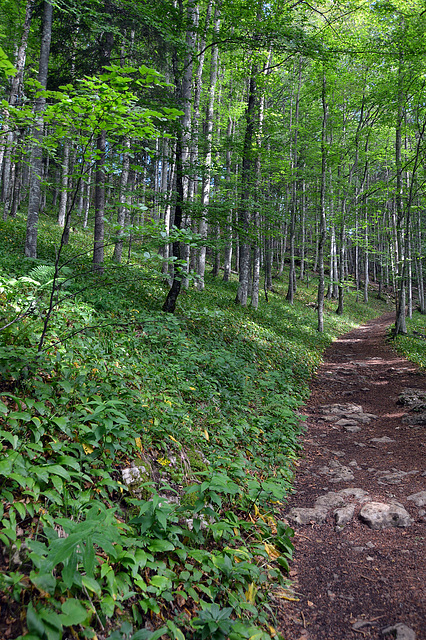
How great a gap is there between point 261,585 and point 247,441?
222cm

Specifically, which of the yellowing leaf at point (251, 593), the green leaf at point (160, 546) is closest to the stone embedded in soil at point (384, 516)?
the yellowing leaf at point (251, 593)

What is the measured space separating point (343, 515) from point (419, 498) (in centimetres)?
97

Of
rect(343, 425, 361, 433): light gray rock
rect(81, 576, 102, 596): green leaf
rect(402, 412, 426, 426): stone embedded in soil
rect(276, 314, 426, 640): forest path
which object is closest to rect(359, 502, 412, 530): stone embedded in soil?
rect(276, 314, 426, 640): forest path

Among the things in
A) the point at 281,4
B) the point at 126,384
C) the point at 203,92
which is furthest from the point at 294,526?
the point at 203,92

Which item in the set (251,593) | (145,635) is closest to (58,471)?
(145,635)

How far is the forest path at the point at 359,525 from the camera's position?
254 centimetres

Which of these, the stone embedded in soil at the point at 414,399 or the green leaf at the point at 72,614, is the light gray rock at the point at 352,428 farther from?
the green leaf at the point at 72,614

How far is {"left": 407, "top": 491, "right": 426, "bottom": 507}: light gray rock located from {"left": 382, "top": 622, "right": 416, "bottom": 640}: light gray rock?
5.76 ft

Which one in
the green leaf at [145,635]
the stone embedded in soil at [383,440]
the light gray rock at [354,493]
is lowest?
the light gray rock at [354,493]

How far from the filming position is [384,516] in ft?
12.0

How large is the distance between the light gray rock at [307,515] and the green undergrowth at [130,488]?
28 centimetres

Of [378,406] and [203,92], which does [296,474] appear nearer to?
[378,406]

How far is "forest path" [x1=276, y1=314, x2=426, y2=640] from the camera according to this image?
2.54 metres

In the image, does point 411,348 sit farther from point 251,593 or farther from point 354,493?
point 251,593
